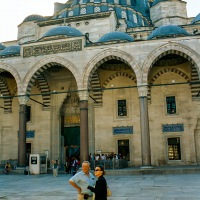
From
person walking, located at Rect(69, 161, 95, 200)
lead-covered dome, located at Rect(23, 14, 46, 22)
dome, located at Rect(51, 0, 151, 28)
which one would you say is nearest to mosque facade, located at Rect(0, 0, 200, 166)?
dome, located at Rect(51, 0, 151, 28)

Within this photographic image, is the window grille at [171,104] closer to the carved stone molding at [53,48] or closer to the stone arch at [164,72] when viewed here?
the stone arch at [164,72]

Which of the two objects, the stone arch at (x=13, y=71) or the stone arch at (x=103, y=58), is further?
the stone arch at (x=13, y=71)

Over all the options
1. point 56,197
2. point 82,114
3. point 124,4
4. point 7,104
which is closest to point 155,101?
point 82,114

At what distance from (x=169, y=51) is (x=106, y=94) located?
5.24 metres

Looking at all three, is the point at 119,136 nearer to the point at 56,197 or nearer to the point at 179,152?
the point at 179,152

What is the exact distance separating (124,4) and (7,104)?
15528 mm

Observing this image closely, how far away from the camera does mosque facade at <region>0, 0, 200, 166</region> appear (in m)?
13.6

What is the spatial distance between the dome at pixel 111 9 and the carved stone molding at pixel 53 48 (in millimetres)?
8916

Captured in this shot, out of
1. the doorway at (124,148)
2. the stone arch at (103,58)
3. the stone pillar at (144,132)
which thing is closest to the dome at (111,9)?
the stone arch at (103,58)

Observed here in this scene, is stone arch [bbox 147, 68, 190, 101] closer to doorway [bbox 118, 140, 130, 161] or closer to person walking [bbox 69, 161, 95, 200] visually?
doorway [bbox 118, 140, 130, 161]

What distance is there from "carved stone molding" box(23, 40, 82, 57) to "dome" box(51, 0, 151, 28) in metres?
8.92

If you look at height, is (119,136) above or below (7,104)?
below

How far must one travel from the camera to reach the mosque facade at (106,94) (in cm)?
1355

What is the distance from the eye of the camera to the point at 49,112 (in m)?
17.8
